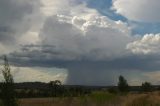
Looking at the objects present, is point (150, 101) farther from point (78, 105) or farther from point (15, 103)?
point (15, 103)

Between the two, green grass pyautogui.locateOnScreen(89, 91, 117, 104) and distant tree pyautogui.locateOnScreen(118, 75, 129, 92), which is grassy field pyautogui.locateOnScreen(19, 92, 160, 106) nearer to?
→ green grass pyautogui.locateOnScreen(89, 91, 117, 104)

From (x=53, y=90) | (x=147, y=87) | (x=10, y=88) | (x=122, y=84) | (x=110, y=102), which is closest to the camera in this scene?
(x=10, y=88)

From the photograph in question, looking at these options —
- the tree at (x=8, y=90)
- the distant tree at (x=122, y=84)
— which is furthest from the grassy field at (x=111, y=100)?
the distant tree at (x=122, y=84)

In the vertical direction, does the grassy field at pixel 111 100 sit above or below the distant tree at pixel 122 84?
below

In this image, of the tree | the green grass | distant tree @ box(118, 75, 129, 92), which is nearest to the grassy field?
the green grass

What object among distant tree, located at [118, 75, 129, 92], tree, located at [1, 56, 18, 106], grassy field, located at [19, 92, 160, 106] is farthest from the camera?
distant tree, located at [118, 75, 129, 92]

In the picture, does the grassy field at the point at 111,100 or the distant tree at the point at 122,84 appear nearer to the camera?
the grassy field at the point at 111,100

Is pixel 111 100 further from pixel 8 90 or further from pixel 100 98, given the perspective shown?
pixel 8 90

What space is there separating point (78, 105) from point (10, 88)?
21025 mm

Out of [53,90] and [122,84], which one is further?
[53,90]

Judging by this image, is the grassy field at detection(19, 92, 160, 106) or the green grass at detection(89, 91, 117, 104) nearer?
the grassy field at detection(19, 92, 160, 106)

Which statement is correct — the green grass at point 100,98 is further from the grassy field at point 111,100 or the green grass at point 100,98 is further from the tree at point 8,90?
the tree at point 8,90

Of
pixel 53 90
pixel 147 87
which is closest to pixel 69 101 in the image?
pixel 53 90

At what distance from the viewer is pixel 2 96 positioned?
22.4 meters
